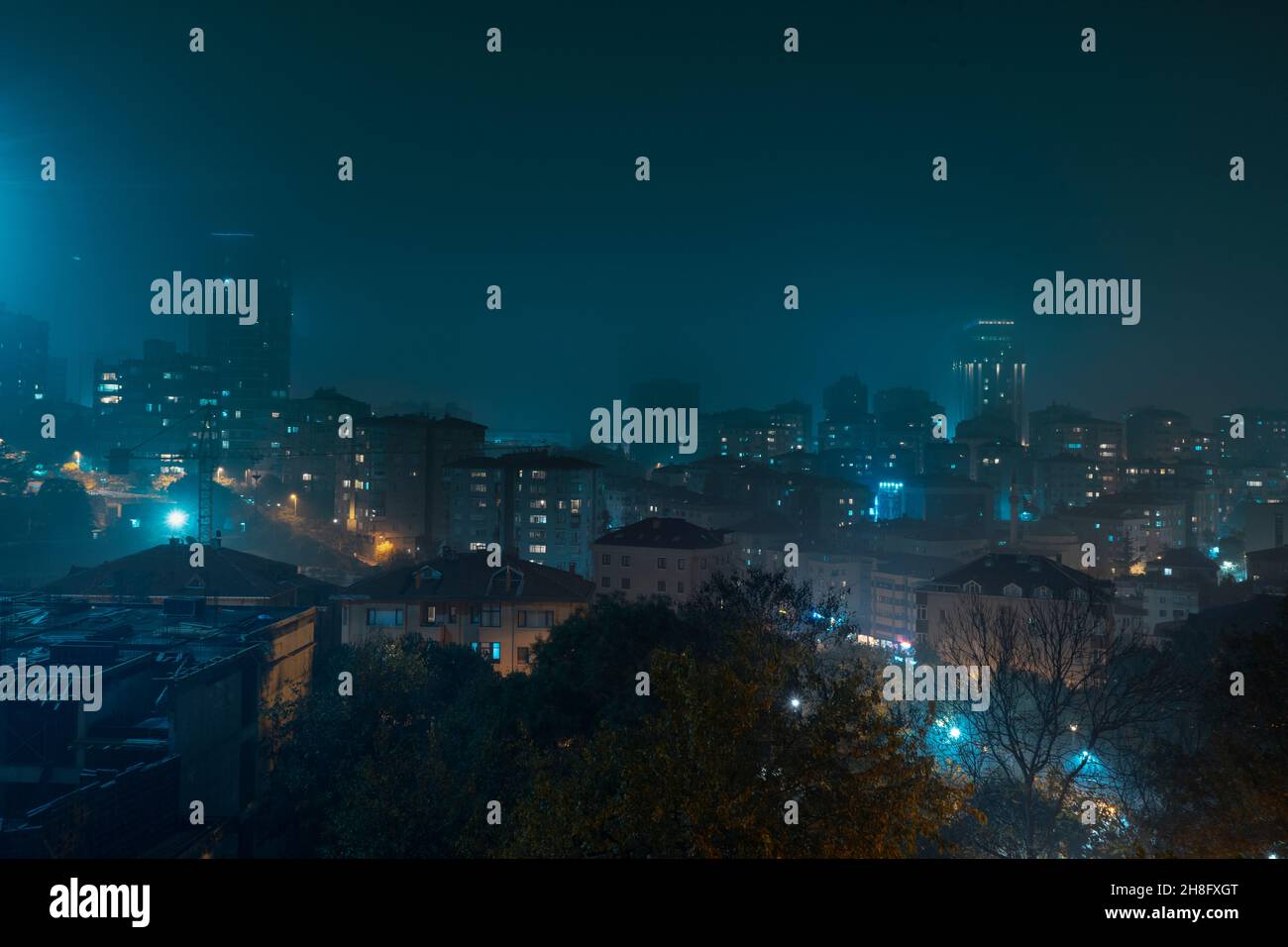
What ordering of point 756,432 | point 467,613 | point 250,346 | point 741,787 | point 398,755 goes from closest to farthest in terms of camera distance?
point 741,787 < point 398,755 < point 467,613 < point 756,432 < point 250,346

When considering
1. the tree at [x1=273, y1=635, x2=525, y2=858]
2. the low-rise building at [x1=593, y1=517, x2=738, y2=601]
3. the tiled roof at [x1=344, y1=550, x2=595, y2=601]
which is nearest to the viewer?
the tree at [x1=273, y1=635, x2=525, y2=858]

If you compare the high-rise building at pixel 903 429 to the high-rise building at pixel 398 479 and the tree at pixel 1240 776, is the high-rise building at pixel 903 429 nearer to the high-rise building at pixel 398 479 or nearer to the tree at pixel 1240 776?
the high-rise building at pixel 398 479

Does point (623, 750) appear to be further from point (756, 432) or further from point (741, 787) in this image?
point (756, 432)

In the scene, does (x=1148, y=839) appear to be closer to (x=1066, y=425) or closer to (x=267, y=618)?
(x=267, y=618)

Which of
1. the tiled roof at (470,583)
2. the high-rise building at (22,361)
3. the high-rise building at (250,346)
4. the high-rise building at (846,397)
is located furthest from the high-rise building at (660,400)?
the tiled roof at (470,583)

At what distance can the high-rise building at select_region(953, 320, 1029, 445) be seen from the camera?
454 feet

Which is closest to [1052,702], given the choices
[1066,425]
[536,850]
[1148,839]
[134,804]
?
[1148,839]

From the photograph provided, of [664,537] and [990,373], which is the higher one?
[990,373]

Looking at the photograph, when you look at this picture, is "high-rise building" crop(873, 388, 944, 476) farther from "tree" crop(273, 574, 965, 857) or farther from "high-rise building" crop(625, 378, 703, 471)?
"tree" crop(273, 574, 965, 857)

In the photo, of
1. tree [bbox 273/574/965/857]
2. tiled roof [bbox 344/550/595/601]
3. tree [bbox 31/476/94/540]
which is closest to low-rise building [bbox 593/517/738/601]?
tiled roof [bbox 344/550/595/601]

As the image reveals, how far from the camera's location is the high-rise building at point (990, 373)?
454ft

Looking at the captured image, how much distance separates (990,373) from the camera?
457 feet

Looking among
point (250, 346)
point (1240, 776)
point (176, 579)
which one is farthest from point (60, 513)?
point (250, 346)

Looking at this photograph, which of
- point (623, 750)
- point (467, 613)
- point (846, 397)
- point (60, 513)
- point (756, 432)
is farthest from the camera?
point (846, 397)
